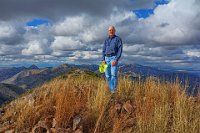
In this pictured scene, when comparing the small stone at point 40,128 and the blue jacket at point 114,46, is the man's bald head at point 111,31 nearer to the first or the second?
the blue jacket at point 114,46

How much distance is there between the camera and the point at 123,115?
A: 9406mm

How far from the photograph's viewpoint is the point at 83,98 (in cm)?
1066

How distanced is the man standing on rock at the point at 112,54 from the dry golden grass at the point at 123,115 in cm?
199

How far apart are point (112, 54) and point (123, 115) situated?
499cm

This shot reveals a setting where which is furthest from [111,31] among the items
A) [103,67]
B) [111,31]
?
[103,67]

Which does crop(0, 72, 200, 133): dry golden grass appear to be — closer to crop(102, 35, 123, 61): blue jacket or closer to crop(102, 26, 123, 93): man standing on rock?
crop(102, 26, 123, 93): man standing on rock

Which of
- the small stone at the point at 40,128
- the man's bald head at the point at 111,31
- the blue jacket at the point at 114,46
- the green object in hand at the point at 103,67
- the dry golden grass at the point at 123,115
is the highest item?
the man's bald head at the point at 111,31

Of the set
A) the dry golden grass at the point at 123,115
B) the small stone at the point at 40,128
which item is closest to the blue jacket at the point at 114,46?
the dry golden grass at the point at 123,115

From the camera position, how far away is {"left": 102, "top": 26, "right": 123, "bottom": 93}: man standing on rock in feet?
44.2

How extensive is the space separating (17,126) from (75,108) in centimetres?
176

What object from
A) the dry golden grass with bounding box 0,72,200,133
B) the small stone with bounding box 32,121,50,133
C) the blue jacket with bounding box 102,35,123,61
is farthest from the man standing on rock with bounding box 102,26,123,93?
the small stone with bounding box 32,121,50,133

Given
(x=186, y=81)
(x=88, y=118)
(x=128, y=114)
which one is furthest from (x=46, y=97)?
(x=186, y=81)

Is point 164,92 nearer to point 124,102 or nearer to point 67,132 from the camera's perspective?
point 124,102

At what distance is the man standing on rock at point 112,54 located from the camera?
1348cm
